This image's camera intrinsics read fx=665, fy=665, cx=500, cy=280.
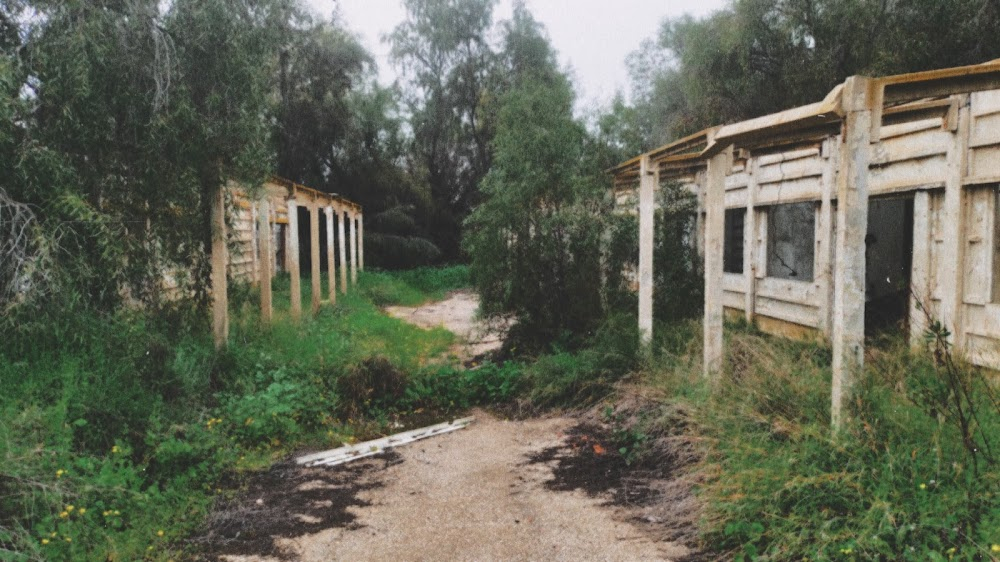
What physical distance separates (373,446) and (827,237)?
5.84m

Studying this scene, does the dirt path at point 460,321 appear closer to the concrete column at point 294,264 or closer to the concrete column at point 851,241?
the concrete column at point 294,264

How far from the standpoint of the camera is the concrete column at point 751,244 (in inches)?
381

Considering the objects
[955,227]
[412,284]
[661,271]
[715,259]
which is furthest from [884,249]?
[412,284]

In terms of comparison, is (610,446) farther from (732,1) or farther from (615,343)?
(732,1)

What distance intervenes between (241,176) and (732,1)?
37.8 feet

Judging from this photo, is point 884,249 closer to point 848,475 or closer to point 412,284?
point 848,475

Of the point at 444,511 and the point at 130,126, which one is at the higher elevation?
the point at 130,126

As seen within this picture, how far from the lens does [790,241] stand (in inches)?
374

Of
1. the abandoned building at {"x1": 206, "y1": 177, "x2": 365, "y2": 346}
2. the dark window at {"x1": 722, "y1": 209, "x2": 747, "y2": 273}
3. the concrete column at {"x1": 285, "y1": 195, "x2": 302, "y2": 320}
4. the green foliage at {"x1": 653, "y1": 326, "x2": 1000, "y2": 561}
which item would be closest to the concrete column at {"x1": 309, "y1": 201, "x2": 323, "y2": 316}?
the abandoned building at {"x1": 206, "y1": 177, "x2": 365, "y2": 346}

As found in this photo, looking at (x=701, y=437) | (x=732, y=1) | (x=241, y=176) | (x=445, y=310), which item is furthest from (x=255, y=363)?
(x=732, y=1)

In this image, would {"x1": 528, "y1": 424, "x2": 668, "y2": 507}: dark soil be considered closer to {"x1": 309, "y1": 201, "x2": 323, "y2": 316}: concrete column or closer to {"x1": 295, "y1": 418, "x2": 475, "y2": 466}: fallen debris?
{"x1": 295, "y1": 418, "x2": 475, "y2": 466}: fallen debris

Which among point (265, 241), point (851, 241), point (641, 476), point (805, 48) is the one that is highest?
point (805, 48)

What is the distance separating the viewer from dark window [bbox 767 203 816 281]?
9.29 meters

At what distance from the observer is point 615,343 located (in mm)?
7438
